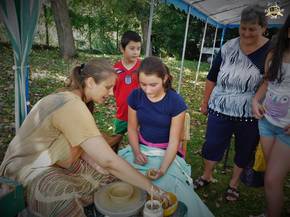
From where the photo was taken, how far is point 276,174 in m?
2.18

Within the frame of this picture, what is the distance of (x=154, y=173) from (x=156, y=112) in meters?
0.59

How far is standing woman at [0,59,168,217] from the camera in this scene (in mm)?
1627

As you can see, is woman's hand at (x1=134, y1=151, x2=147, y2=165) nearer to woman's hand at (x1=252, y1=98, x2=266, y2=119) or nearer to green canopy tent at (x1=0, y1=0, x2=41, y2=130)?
woman's hand at (x1=252, y1=98, x2=266, y2=119)

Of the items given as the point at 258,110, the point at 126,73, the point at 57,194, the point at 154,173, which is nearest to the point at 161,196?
the point at 154,173

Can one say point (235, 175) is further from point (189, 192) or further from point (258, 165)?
point (189, 192)

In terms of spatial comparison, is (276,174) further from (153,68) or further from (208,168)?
(153,68)

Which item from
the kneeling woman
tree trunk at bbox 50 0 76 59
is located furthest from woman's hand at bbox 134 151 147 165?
tree trunk at bbox 50 0 76 59

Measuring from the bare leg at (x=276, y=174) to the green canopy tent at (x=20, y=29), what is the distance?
312 cm

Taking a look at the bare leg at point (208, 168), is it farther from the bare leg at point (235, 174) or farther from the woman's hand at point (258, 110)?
the woman's hand at point (258, 110)

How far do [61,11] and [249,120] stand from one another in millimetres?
11292

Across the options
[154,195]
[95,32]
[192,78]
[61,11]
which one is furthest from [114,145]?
[95,32]

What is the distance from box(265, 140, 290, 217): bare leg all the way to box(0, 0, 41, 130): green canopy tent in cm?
312

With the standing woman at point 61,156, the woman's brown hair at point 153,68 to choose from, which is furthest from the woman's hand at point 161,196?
the woman's brown hair at point 153,68

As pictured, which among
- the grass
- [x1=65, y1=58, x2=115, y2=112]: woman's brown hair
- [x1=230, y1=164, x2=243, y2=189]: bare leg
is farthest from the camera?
the grass
